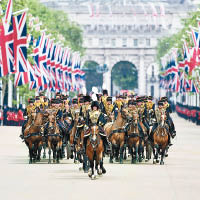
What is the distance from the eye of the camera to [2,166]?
98.9 feet

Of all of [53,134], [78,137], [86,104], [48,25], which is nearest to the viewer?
[86,104]

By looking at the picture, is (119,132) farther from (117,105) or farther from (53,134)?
(117,105)

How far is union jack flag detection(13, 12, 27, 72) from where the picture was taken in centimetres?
5066

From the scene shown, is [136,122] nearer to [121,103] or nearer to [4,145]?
[121,103]

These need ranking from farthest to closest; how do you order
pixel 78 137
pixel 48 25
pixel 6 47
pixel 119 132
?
pixel 48 25 → pixel 6 47 → pixel 119 132 → pixel 78 137

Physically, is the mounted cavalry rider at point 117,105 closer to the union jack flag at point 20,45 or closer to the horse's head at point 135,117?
the horse's head at point 135,117

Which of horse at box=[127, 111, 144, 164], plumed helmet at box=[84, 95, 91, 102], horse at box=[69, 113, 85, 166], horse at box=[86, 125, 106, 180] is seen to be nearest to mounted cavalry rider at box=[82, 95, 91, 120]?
plumed helmet at box=[84, 95, 91, 102]

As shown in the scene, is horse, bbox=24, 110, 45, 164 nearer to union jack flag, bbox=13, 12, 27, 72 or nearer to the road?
the road

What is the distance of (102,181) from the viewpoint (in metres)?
Result: 25.0

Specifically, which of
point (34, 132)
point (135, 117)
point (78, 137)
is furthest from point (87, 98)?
point (34, 132)

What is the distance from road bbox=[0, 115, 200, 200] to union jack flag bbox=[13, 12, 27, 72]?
15550 millimetres

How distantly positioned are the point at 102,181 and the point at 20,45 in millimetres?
26717

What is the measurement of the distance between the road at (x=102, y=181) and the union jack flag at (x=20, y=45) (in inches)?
612

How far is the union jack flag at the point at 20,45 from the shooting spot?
50656 millimetres
